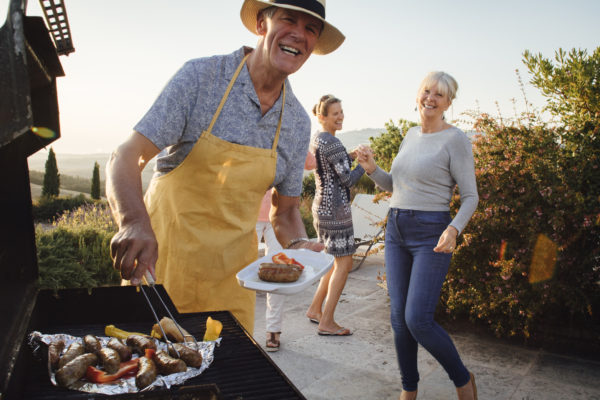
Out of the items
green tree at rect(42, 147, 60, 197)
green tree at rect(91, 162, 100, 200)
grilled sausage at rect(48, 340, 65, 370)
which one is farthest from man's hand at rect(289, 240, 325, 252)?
green tree at rect(91, 162, 100, 200)

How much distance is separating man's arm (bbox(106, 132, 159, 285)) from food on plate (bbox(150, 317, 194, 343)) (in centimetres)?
33

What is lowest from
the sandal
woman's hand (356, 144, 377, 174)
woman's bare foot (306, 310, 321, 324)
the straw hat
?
woman's bare foot (306, 310, 321, 324)

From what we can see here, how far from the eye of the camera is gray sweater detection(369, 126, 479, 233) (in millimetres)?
3072

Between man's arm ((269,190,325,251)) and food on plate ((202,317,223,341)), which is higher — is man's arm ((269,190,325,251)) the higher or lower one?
the higher one

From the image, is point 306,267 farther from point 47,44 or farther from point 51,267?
point 51,267

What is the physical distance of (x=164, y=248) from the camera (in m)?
2.21

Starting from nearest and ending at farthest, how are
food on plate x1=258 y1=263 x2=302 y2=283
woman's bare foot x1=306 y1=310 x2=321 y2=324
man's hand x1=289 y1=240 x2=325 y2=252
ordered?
1. food on plate x1=258 y1=263 x2=302 y2=283
2. man's hand x1=289 y1=240 x2=325 y2=252
3. woman's bare foot x1=306 y1=310 x2=321 y2=324

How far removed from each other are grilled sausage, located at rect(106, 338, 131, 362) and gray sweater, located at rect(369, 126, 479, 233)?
211cm

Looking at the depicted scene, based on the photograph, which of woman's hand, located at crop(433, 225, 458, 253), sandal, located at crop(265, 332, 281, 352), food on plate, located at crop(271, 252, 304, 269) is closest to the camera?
food on plate, located at crop(271, 252, 304, 269)

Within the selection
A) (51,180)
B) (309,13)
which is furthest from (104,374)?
(51,180)

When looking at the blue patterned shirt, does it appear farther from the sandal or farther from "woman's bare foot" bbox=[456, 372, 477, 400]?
the sandal

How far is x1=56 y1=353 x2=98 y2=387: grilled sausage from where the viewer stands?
1.32 metres

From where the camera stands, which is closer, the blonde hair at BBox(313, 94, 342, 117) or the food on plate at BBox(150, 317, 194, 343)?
the food on plate at BBox(150, 317, 194, 343)

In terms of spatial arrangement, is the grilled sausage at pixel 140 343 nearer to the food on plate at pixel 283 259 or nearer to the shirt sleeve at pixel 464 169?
the food on plate at pixel 283 259
